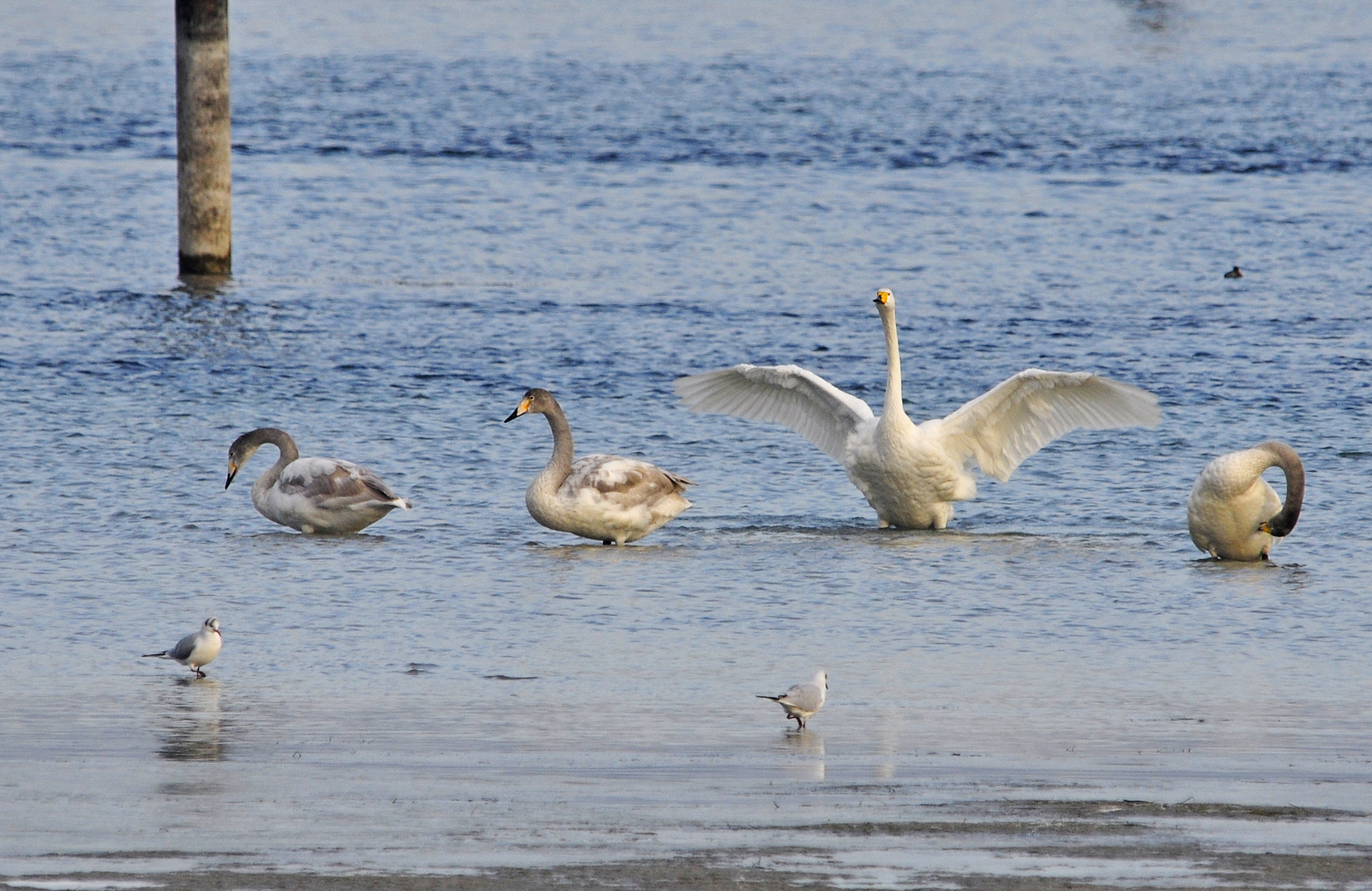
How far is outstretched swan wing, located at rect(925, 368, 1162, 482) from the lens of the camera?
34.8 feet

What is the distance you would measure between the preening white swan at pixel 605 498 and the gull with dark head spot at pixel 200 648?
2964 millimetres

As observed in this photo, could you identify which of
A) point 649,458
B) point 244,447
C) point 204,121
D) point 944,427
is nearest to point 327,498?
point 244,447

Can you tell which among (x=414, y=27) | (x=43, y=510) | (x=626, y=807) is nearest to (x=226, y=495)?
(x=43, y=510)

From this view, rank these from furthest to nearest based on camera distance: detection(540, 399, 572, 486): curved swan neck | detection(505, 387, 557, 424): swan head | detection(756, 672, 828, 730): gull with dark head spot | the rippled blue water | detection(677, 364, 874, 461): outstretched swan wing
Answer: detection(677, 364, 874, 461): outstretched swan wing, detection(505, 387, 557, 424): swan head, detection(540, 399, 572, 486): curved swan neck, detection(756, 672, 828, 730): gull with dark head spot, the rippled blue water

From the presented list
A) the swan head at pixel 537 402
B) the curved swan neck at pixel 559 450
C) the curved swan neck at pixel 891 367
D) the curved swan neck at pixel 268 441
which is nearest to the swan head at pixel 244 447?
the curved swan neck at pixel 268 441

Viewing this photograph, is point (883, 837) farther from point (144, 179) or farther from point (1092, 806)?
point (144, 179)

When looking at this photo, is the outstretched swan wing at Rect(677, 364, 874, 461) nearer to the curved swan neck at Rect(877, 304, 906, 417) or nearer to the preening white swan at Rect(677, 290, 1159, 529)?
the preening white swan at Rect(677, 290, 1159, 529)

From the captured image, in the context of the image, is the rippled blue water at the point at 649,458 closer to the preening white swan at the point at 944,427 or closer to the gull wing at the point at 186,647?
the gull wing at the point at 186,647

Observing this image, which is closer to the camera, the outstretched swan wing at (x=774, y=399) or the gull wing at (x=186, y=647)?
the gull wing at (x=186, y=647)

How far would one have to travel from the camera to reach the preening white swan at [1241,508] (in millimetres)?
9414

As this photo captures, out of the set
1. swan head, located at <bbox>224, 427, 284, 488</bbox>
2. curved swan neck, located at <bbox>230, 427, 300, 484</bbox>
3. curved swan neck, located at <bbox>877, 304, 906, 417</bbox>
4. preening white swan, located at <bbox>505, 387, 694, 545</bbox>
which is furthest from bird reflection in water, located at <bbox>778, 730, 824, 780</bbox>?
swan head, located at <bbox>224, 427, 284, 488</bbox>

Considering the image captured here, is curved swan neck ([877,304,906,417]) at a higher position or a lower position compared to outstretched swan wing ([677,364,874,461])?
higher

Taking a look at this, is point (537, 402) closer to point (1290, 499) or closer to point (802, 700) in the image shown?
point (1290, 499)

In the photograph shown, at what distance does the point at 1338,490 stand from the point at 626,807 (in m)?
6.58
